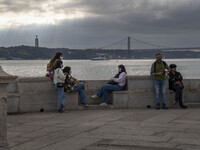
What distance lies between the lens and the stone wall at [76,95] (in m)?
10.0

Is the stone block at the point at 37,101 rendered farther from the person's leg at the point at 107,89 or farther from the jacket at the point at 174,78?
the jacket at the point at 174,78

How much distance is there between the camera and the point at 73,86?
33.2 feet

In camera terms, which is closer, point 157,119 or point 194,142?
point 194,142

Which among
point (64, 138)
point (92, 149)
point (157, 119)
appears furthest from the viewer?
point (157, 119)

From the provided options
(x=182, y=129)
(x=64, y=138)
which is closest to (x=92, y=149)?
(x=64, y=138)

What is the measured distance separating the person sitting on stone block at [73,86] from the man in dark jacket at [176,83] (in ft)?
7.85

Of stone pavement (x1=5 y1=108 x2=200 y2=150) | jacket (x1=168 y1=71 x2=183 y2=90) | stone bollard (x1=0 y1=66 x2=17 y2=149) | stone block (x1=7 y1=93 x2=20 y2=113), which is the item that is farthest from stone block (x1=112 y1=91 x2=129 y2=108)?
stone bollard (x1=0 y1=66 x2=17 y2=149)

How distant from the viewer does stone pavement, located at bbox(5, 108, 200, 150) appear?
18.6ft

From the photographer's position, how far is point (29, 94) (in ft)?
33.2

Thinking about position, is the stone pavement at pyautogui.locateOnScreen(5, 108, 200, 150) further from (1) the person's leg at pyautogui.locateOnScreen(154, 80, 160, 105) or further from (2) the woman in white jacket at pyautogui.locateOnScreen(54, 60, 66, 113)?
(1) the person's leg at pyautogui.locateOnScreen(154, 80, 160, 105)

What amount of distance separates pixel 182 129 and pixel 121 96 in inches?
146

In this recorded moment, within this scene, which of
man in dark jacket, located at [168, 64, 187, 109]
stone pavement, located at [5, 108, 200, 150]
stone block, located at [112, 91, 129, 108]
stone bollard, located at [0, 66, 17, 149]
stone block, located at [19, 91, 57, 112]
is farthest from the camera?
stone block, located at [112, 91, 129, 108]

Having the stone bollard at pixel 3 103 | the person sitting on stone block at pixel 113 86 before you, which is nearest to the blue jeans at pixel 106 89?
the person sitting on stone block at pixel 113 86

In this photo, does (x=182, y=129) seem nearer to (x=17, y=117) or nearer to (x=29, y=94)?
(x=17, y=117)
